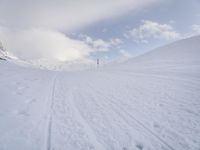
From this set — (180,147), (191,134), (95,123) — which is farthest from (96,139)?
(191,134)

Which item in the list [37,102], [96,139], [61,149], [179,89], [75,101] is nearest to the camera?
[61,149]

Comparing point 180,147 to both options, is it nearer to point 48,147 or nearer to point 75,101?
point 48,147

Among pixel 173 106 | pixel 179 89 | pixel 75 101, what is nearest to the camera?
pixel 173 106

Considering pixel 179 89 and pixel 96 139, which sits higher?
pixel 179 89

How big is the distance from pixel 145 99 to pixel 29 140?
550 cm

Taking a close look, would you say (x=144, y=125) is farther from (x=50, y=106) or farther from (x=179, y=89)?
(x=179, y=89)

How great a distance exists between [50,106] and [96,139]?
10.3 feet

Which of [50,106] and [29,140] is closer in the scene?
[29,140]

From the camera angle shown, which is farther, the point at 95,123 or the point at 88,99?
the point at 88,99

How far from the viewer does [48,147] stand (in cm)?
408

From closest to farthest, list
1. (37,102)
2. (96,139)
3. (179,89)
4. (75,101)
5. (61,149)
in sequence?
(61,149) → (96,139) → (37,102) → (75,101) → (179,89)

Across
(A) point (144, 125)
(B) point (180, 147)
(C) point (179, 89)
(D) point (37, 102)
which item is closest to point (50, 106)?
(D) point (37, 102)

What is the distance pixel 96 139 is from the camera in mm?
4562

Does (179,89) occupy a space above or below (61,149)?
above
